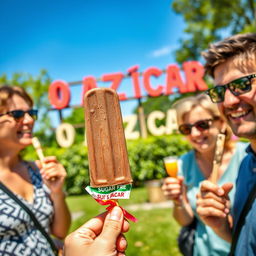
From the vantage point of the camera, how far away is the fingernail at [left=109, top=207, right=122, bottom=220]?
4.44 feet

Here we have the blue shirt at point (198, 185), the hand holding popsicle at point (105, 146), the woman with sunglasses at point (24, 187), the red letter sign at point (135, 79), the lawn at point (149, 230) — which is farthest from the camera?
the red letter sign at point (135, 79)

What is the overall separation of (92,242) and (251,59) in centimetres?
169

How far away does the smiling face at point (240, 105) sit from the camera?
1967 mm

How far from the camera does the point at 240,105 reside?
2018 millimetres

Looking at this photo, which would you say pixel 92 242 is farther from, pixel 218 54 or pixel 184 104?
pixel 184 104

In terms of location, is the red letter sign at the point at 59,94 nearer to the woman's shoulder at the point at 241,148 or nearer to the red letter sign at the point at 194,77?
the red letter sign at the point at 194,77

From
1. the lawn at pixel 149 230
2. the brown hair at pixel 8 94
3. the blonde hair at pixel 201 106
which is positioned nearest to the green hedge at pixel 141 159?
the lawn at pixel 149 230

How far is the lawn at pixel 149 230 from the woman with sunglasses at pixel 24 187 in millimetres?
2901

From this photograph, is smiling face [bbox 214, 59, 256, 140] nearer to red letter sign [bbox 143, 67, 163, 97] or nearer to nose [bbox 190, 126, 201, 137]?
nose [bbox 190, 126, 201, 137]

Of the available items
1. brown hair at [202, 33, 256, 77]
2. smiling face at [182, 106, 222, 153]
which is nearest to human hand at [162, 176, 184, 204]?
smiling face at [182, 106, 222, 153]

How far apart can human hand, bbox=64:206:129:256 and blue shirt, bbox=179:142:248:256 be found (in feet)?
4.65

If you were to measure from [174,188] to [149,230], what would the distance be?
3733mm

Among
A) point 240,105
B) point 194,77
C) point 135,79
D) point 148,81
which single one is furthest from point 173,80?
point 240,105

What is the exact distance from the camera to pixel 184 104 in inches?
121
